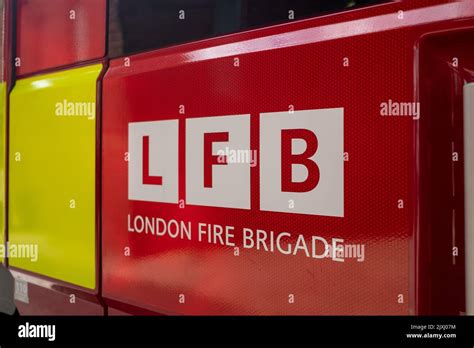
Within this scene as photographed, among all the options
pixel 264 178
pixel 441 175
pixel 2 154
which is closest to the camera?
pixel 441 175

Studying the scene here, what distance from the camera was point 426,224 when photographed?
55.2 inches

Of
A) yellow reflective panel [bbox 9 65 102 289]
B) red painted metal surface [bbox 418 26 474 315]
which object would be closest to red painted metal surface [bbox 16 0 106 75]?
yellow reflective panel [bbox 9 65 102 289]

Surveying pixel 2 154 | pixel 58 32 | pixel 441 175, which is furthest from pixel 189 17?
pixel 2 154

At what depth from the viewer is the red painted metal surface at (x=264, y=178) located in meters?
1.43

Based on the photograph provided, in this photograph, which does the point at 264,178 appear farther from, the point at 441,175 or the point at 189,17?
the point at 189,17

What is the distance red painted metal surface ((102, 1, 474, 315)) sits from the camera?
4.68ft

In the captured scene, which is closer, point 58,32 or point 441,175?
point 441,175

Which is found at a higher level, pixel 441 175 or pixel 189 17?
pixel 189 17

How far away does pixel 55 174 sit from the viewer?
96.1 inches

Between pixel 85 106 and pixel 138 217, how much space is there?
1.50 ft

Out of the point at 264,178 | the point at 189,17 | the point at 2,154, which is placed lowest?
the point at 264,178

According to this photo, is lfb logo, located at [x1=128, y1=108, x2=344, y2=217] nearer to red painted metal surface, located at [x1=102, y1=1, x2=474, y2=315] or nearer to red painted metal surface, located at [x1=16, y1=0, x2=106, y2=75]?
red painted metal surface, located at [x1=102, y1=1, x2=474, y2=315]

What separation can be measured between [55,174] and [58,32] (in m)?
0.52
